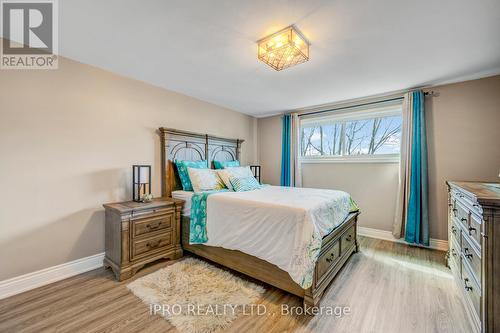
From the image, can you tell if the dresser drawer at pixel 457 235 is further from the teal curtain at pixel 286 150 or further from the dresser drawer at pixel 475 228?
the teal curtain at pixel 286 150

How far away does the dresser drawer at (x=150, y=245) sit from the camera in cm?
224

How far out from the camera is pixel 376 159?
349 cm

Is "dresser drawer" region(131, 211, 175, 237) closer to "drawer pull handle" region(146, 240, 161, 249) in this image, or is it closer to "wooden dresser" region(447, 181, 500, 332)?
"drawer pull handle" region(146, 240, 161, 249)

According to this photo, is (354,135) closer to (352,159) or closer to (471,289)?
(352,159)

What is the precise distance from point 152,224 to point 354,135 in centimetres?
366

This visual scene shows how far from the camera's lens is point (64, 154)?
220 centimetres

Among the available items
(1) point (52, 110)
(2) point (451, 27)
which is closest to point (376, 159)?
(2) point (451, 27)

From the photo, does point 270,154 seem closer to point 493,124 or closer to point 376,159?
point 376,159

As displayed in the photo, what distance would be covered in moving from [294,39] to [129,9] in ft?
4.43

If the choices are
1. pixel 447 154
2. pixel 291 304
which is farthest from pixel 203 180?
pixel 447 154

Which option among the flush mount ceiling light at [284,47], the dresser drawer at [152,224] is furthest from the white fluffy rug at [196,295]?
the flush mount ceiling light at [284,47]

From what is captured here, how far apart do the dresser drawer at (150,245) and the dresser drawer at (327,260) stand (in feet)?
5.96

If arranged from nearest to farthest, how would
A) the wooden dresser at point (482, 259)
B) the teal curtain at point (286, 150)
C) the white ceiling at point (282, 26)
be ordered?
the wooden dresser at point (482, 259) → the white ceiling at point (282, 26) → the teal curtain at point (286, 150)

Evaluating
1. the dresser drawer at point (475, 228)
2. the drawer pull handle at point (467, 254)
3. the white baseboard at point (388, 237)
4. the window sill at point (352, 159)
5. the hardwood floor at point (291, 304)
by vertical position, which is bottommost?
the hardwood floor at point (291, 304)
